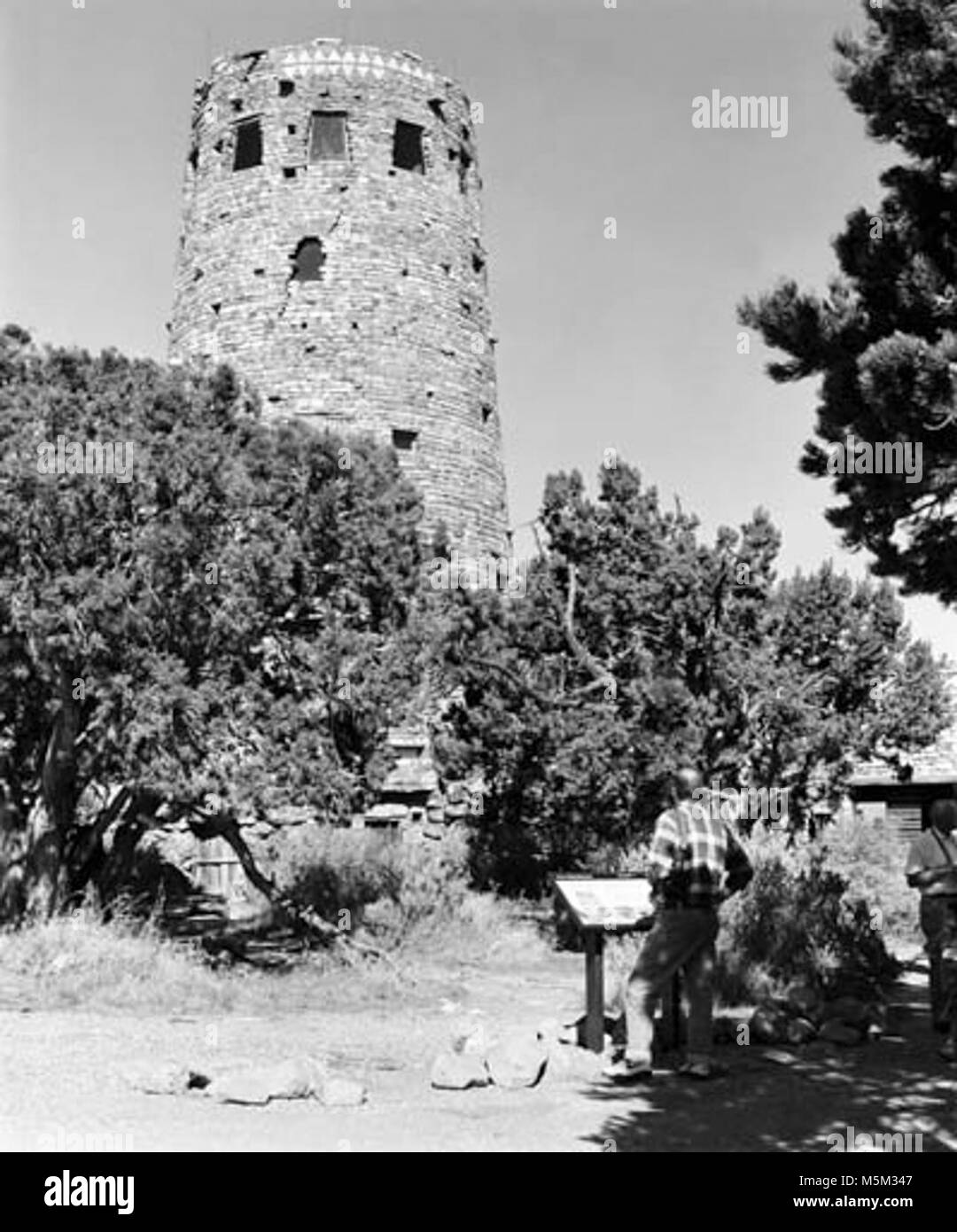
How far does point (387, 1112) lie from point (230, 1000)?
13.8ft

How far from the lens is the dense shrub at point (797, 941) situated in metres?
10.5

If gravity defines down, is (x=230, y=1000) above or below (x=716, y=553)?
below

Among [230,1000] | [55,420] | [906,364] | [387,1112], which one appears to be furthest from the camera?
[55,420]

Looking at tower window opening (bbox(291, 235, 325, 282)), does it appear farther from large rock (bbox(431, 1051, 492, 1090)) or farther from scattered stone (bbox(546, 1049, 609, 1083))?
large rock (bbox(431, 1051, 492, 1090))

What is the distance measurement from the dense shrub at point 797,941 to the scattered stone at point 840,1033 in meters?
1.28

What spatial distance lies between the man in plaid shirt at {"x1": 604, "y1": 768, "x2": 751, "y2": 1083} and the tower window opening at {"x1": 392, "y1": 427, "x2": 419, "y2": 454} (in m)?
16.4

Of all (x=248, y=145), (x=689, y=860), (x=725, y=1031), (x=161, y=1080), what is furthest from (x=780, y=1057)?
(x=248, y=145)

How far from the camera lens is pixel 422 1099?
7188 mm

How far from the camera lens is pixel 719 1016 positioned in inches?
368

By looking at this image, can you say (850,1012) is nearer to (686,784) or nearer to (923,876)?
(923,876)

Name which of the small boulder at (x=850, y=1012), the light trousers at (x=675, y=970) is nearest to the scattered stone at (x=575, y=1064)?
the light trousers at (x=675, y=970)

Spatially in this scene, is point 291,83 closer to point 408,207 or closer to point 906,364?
point 408,207

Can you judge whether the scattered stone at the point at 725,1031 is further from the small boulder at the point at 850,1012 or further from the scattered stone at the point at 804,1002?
the small boulder at the point at 850,1012
